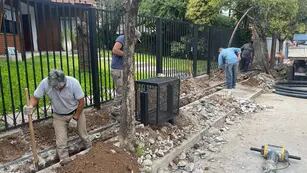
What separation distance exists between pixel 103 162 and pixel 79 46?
2.62 metres

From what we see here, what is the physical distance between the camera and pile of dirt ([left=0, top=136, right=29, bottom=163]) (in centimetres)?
417

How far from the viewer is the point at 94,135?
5.20 metres

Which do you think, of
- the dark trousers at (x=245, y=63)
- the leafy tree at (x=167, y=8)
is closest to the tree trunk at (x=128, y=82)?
the dark trousers at (x=245, y=63)

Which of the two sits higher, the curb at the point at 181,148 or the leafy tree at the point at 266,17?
the leafy tree at the point at 266,17

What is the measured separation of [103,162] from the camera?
4082mm

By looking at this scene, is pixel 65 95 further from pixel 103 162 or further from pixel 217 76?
pixel 217 76

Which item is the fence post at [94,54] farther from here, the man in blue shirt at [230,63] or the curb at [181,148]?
the man in blue shirt at [230,63]

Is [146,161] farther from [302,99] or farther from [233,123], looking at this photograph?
[302,99]

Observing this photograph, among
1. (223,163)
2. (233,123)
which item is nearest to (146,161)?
(223,163)

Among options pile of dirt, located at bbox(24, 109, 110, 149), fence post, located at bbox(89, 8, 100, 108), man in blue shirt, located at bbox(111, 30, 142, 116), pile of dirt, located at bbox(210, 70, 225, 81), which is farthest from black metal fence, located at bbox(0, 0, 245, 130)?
pile of dirt, located at bbox(210, 70, 225, 81)

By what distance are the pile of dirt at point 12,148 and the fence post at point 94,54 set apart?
1863 mm

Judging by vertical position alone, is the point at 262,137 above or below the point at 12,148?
below

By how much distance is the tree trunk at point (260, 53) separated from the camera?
49.0 feet

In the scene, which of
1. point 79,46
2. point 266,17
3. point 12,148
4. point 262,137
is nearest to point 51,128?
point 12,148
